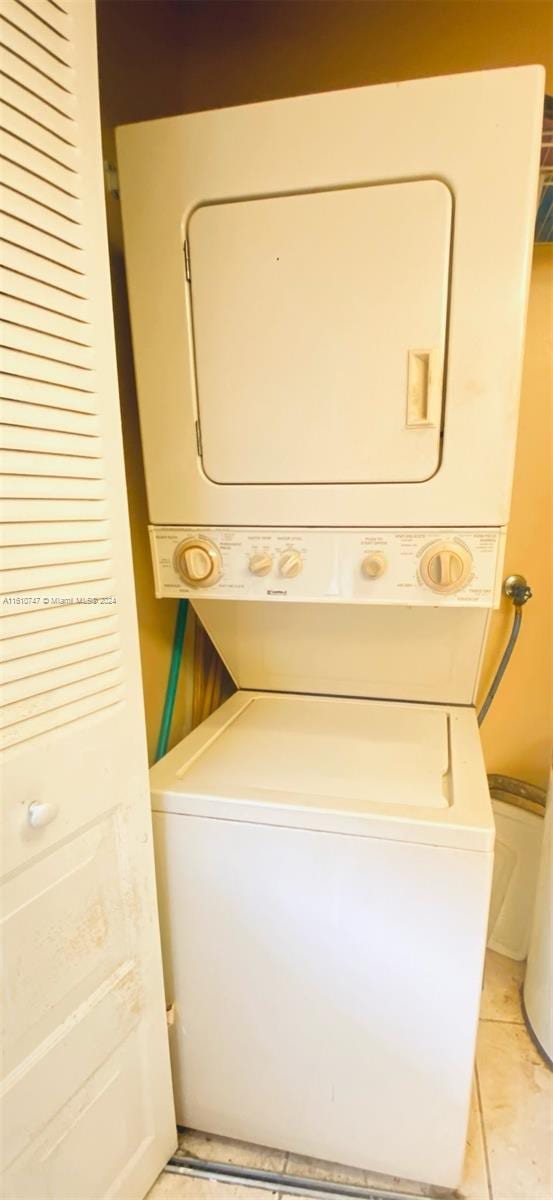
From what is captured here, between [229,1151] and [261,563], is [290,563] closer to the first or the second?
[261,563]

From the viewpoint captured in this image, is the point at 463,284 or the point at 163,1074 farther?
the point at 163,1074

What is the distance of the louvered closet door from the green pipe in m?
0.60

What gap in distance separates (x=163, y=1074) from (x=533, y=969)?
1.10m

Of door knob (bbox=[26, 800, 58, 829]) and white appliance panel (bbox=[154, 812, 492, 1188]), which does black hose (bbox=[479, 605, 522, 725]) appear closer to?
white appliance panel (bbox=[154, 812, 492, 1188])

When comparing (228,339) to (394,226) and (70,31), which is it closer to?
(394,226)

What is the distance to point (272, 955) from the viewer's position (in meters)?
1.21

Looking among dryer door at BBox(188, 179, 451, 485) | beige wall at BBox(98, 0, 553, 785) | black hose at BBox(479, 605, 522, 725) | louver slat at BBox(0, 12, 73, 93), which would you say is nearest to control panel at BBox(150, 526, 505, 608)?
dryer door at BBox(188, 179, 451, 485)

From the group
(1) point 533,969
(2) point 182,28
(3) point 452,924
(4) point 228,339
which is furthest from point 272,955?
(2) point 182,28

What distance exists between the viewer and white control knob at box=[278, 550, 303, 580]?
127 cm

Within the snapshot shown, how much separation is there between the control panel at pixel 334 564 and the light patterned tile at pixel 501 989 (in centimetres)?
139

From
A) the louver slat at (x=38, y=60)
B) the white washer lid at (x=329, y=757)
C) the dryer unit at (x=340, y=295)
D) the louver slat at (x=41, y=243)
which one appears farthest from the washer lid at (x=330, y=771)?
the louver slat at (x=38, y=60)

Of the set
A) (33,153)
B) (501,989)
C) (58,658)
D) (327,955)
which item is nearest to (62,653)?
(58,658)

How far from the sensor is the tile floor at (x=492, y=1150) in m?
1.32

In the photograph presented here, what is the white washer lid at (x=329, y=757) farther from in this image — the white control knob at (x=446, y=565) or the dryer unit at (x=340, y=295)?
the dryer unit at (x=340, y=295)
